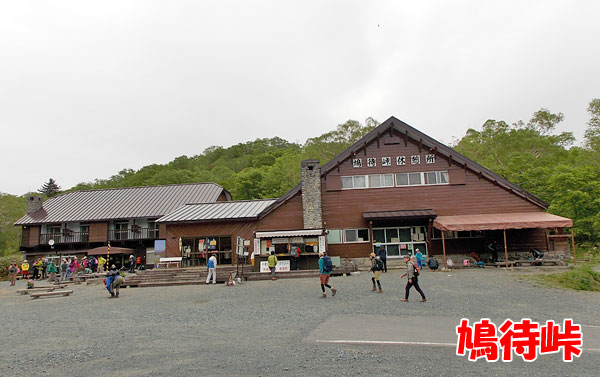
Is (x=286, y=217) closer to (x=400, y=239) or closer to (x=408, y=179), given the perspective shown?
(x=400, y=239)

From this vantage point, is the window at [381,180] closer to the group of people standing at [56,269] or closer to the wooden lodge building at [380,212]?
the wooden lodge building at [380,212]

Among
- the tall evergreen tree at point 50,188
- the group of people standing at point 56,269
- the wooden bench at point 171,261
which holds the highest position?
the tall evergreen tree at point 50,188

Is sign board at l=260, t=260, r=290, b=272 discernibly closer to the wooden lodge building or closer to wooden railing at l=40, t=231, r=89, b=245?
the wooden lodge building

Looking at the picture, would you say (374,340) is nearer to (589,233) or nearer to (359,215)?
(359,215)

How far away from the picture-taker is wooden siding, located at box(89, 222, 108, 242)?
1506 inches

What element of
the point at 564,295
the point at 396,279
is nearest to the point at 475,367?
the point at 564,295

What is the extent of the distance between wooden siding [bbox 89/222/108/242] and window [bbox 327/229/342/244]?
24.5 m

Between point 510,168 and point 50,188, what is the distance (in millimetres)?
77251

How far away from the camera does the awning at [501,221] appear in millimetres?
21297

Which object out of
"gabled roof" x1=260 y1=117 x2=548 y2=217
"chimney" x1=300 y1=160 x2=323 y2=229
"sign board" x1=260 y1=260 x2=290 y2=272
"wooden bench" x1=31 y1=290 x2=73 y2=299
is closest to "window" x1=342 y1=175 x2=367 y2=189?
"gabled roof" x1=260 y1=117 x2=548 y2=217

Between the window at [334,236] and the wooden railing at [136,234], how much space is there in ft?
66.1

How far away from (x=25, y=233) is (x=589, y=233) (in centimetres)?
4974

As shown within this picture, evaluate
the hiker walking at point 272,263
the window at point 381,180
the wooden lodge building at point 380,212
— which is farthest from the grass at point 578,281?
the hiker walking at point 272,263

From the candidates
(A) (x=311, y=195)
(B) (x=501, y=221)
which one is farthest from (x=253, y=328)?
(B) (x=501, y=221)
